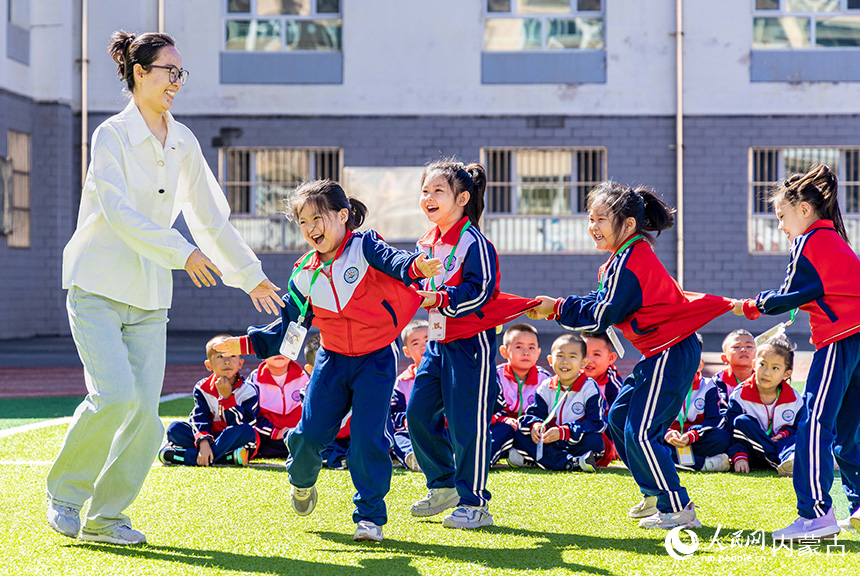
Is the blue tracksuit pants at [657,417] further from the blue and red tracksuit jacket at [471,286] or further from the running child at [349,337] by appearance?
the running child at [349,337]

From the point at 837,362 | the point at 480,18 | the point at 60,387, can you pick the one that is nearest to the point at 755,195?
the point at 480,18

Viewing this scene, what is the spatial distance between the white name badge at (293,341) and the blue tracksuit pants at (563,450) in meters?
2.28

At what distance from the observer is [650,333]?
432 centimetres

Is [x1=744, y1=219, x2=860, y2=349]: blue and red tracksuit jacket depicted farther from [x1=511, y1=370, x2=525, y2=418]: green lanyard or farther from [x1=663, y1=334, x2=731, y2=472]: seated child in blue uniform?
[x1=511, y1=370, x2=525, y2=418]: green lanyard

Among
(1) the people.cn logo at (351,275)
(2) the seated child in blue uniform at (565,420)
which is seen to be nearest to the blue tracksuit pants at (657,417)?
(1) the people.cn logo at (351,275)

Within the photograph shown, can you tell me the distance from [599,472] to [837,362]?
6.68 feet

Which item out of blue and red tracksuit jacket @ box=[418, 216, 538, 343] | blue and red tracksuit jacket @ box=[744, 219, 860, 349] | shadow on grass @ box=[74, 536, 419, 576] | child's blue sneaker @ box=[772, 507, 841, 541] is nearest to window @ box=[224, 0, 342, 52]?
blue and red tracksuit jacket @ box=[418, 216, 538, 343]

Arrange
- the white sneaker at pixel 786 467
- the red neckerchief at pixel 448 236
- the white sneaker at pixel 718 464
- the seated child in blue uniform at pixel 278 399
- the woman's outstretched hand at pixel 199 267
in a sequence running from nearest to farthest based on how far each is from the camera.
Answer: the woman's outstretched hand at pixel 199 267 < the red neckerchief at pixel 448 236 < the white sneaker at pixel 786 467 < the white sneaker at pixel 718 464 < the seated child in blue uniform at pixel 278 399

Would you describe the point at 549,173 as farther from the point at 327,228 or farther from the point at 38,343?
the point at 327,228

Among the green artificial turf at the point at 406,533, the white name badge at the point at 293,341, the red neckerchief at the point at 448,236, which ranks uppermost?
the red neckerchief at the point at 448,236

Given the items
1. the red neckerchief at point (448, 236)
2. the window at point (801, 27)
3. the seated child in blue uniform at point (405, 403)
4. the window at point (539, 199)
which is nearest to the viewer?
the red neckerchief at point (448, 236)

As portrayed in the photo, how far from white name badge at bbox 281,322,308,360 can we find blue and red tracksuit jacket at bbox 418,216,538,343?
25.0 inches

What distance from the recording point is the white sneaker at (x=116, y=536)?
12.9 feet

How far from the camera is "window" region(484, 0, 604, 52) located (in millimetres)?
17422
